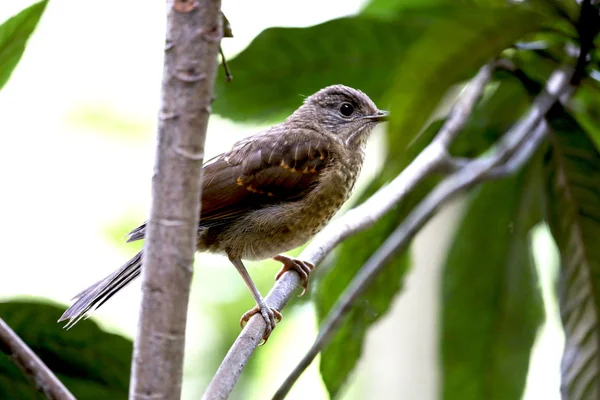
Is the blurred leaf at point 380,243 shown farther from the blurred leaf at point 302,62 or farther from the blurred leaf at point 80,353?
the blurred leaf at point 80,353

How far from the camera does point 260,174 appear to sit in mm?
3002

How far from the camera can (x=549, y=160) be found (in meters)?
2.73

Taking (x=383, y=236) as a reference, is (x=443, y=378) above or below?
below

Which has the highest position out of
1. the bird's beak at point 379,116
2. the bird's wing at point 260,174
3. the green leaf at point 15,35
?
the green leaf at point 15,35

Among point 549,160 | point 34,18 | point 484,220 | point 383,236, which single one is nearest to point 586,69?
point 549,160

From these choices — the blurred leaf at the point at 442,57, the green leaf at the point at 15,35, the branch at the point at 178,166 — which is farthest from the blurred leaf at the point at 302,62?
the branch at the point at 178,166

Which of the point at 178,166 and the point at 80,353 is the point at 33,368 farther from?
the point at 80,353

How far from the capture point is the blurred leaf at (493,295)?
9.43 feet

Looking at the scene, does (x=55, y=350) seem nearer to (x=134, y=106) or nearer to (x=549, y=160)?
(x=549, y=160)

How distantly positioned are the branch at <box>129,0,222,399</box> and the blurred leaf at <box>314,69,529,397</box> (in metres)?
1.06

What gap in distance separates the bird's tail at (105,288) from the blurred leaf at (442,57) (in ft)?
3.29

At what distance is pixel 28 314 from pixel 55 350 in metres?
0.11

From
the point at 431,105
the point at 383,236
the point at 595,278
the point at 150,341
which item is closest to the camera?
the point at 150,341

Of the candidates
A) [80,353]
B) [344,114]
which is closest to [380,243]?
[344,114]
